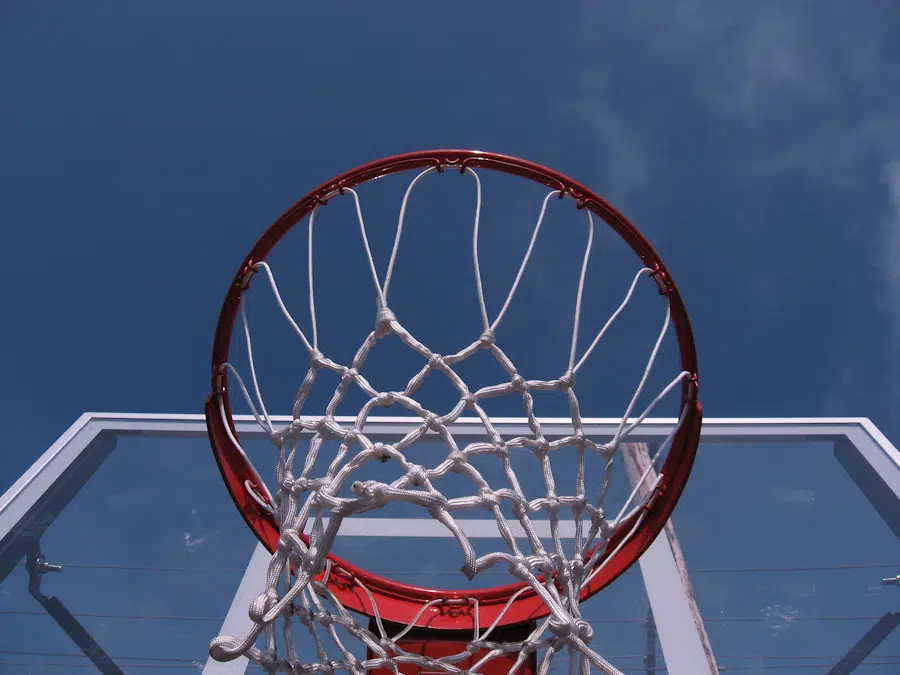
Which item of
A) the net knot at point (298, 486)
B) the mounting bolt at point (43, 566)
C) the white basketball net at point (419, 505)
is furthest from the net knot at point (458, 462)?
the mounting bolt at point (43, 566)

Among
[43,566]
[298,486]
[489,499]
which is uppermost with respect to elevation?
[489,499]

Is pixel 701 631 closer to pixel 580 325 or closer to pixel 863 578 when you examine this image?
pixel 863 578

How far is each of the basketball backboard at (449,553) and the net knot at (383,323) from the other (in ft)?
1.69

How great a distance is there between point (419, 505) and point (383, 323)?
65 cm

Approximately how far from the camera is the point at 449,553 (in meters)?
2.82

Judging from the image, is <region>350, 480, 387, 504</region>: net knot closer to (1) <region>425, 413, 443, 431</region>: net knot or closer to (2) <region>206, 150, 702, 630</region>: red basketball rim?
(1) <region>425, 413, 443, 431</region>: net knot

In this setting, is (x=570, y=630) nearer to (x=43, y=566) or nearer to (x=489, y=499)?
(x=489, y=499)

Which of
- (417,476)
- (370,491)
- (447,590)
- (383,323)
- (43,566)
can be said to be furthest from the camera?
(43,566)

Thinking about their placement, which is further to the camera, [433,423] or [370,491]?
[433,423]

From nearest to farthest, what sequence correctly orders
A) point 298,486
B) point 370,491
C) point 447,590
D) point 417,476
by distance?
1. point 370,491
2. point 417,476
3. point 298,486
4. point 447,590

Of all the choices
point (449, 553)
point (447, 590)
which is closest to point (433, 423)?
point (447, 590)

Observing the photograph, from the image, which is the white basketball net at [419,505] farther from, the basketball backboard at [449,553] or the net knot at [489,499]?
the basketball backboard at [449,553]

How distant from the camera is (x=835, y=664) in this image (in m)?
2.53

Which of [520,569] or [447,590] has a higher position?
[520,569]
